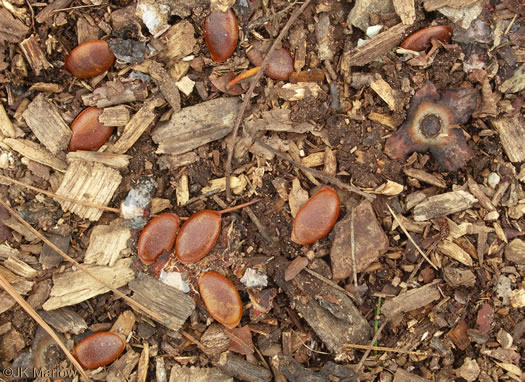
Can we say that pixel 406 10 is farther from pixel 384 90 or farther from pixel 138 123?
pixel 138 123

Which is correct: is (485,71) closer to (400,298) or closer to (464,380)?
(400,298)

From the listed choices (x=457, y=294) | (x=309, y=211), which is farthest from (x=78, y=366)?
(x=457, y=294)

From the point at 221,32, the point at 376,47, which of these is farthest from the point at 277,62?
the point at 376,47

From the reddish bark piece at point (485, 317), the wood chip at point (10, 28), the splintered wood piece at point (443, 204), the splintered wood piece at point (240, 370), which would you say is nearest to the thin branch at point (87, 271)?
the splintered wood piece at point (240, 370)

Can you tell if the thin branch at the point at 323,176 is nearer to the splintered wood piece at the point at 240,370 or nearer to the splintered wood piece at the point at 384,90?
the splintered wood piece at the point at 384,90

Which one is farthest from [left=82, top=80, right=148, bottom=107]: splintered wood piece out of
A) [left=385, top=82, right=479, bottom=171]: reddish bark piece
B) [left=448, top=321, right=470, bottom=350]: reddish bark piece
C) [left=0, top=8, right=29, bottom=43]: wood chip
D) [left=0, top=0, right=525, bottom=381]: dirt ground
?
[left=448, top=321, right=470, bottom=350]: reddish bark piece
